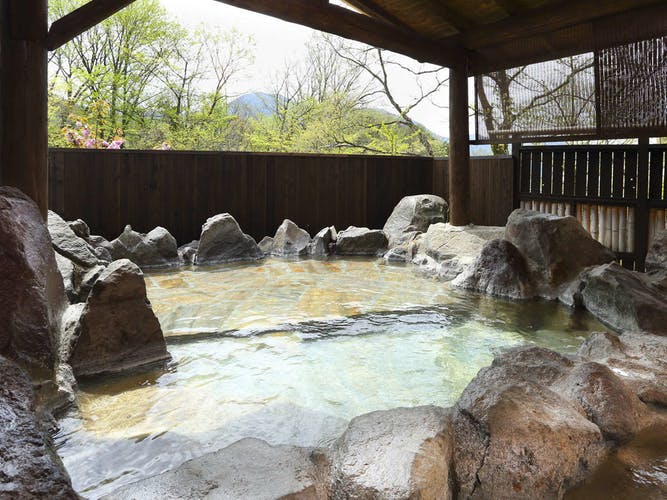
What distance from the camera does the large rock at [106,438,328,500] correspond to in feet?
6.06

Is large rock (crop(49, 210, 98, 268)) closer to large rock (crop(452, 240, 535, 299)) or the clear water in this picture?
the clear water

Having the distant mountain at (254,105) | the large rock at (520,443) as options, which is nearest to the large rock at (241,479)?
the large rock at (520,443)

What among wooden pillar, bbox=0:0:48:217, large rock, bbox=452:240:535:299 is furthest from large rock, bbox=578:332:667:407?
wooden pillar, bbox=0:0:48:217

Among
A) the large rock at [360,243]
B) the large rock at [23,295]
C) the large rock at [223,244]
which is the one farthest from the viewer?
the large rock at [360,243]

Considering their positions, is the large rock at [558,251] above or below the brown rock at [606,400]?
above

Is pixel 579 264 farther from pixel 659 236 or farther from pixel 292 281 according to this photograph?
pixel 292 281

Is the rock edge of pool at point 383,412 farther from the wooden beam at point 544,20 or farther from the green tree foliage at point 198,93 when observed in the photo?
the green tree foliage at point 198,93

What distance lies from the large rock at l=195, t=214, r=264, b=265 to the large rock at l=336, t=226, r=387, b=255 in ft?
4.48

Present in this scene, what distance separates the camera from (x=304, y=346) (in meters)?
4.10

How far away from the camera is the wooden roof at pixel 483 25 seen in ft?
20.3

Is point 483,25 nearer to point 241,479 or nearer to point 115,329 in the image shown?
point 115,329

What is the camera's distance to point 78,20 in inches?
189

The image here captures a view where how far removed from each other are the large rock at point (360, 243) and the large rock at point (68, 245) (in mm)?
4523

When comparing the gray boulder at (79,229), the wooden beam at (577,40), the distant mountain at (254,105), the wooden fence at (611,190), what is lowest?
the gray boulder at (79,229)
